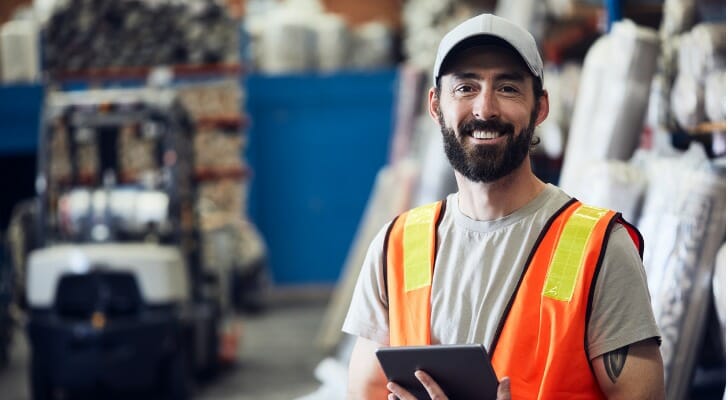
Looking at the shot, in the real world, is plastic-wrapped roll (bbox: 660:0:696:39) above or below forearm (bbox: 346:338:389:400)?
above

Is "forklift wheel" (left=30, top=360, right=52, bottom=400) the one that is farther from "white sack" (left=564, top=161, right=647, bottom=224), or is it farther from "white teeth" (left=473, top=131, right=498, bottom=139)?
"white teeth" (left=473, top=131, right=498, bottom=139)

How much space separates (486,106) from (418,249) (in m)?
0.38

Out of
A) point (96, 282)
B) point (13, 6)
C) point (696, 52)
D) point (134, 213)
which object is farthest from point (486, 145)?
point (13, 6)

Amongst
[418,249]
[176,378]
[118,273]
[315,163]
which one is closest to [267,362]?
[176,378]

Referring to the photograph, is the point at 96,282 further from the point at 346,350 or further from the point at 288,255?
the point at 288,255

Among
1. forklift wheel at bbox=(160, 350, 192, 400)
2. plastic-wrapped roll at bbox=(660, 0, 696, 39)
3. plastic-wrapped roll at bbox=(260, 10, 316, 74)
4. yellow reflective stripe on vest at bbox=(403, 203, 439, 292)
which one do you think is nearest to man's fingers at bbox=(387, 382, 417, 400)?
yellow reflective stripe on vest at bbox=(403, 203, 439, 292)

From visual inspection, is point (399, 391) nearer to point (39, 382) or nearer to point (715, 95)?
point (715, 95)

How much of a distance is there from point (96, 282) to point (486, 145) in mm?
4921

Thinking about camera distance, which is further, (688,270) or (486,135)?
A: (688,270)

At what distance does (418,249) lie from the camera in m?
2.50

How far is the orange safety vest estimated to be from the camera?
2283mm

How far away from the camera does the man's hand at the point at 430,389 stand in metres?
2.22

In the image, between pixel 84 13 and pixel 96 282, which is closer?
pixel 96 282

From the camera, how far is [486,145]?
235cm
